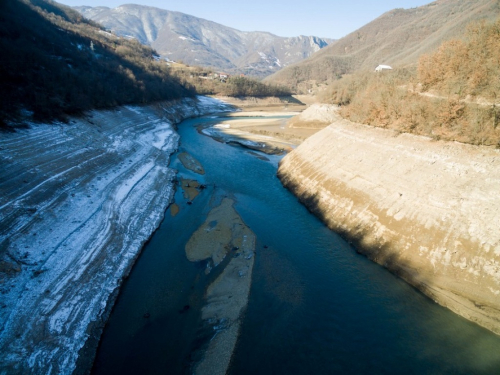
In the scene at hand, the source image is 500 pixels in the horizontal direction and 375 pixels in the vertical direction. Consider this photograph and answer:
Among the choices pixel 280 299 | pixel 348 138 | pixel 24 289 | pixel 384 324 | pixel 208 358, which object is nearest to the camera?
pixel 208 358

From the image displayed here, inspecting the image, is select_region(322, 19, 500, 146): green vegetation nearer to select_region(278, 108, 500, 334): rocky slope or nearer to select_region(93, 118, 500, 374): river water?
select_region(278, 108, 500, 334): rocky slope

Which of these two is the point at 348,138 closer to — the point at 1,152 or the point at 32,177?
the point at 32,177

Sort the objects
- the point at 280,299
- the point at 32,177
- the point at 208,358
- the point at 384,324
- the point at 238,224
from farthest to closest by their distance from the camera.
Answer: the point at 238,224
the point at 32,177
the point at 280,299
the point at 384,324
the point at 208,358

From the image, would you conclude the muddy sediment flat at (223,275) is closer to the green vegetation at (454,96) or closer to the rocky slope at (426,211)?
the rocky slope at (426,211)

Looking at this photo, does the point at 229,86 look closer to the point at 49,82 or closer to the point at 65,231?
the point at 49,82

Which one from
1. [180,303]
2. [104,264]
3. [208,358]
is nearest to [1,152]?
[104,264]

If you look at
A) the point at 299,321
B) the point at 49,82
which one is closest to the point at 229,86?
the point at 49,82
